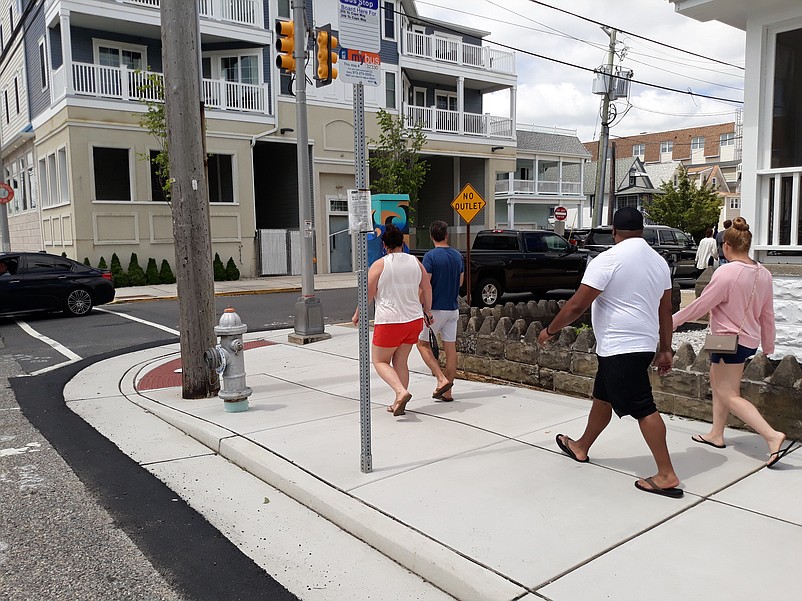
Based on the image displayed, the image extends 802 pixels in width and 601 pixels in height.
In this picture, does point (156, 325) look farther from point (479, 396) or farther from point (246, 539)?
point (246, 539)

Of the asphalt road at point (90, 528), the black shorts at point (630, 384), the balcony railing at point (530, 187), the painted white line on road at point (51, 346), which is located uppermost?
the balcony railing at point (530, 187)

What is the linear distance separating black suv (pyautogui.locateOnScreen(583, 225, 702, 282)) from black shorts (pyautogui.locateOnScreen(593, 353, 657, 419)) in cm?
1547

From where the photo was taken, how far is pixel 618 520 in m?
3.92

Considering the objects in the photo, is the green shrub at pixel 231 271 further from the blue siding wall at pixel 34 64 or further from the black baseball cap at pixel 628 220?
the black baseball cap at pixel 628 220

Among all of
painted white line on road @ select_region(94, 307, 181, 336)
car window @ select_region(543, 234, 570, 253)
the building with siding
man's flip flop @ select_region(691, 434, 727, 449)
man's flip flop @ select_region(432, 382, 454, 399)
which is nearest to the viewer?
man's flip flop @ select_region(691, 434, 727, 449)

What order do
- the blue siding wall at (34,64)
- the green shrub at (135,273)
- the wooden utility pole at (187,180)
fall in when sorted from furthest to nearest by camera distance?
the blue siding wall at (34,64) < the green shrub at (135,273) < the wooden utility pole at (187,180)

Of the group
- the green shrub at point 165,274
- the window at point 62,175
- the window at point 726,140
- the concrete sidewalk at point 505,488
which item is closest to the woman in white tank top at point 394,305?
the concrete sidewalk at point 505,488

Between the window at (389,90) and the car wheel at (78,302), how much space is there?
16.2 m

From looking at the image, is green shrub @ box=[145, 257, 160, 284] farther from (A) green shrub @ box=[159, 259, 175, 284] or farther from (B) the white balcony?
(B) the white balcony

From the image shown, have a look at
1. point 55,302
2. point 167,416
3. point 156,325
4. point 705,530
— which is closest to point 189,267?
point 167,416

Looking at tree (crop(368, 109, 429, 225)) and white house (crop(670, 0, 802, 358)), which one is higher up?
tree (crop(368, 109, 429, 225))

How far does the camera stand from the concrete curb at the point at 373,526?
3.31 m

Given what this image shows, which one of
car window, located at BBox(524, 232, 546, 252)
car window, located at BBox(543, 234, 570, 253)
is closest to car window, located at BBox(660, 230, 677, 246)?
car window, located at BBox(543, 234, 570, 253)

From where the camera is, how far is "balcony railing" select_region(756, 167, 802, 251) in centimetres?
685
